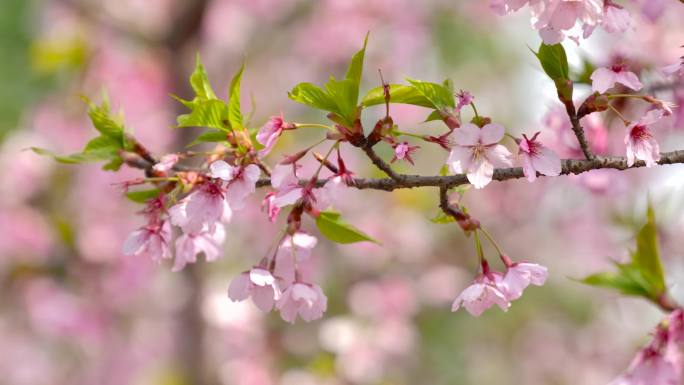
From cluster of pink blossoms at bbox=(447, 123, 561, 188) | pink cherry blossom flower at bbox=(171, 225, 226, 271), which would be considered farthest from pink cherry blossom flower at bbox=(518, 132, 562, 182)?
pink cherry blossom flower at bbox=(171, 225, 226, 271)

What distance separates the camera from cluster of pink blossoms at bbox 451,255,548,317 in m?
1.05

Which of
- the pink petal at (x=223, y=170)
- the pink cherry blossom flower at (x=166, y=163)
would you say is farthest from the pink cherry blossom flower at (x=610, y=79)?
the pink cherry blossom flower at (x=166, y=163)

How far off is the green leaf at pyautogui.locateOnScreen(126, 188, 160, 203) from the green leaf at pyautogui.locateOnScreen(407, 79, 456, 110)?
44 centimetres

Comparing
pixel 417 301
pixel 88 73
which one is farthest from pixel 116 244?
pixel 417 301

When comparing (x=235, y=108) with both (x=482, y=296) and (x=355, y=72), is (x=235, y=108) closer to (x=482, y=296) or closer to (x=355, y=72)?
(x=355, y=72)

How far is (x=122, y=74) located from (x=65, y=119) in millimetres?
451

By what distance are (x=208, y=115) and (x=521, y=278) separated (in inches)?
18.0

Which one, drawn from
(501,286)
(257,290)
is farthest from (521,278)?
(257,290)

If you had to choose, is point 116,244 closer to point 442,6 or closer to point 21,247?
point 21,247

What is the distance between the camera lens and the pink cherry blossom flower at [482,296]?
105 cm

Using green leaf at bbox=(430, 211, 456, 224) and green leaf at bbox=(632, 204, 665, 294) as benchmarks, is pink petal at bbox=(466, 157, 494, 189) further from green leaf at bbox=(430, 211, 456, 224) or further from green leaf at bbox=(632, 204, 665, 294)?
green leaf at bbox=(632, 204, 665, 294)

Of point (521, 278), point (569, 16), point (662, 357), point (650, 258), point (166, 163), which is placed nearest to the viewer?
point (569, 16)

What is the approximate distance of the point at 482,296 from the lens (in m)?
1.07

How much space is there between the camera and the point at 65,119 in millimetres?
5137
